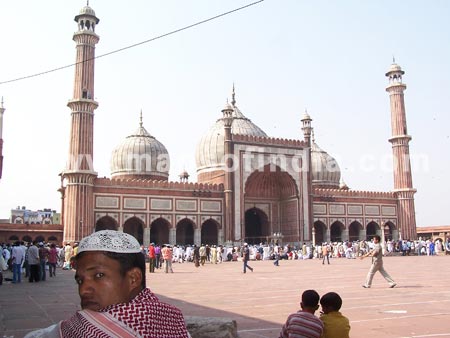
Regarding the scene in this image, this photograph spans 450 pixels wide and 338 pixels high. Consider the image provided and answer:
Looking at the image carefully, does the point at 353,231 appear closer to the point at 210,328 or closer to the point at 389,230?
the point at 389,230

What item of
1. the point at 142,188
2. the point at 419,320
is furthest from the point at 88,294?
the point at 142,188

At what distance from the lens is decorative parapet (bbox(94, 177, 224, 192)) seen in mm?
28466

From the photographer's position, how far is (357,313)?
21.4 ft

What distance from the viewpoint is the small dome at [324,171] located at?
140 feet

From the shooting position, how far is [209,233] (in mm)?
33562

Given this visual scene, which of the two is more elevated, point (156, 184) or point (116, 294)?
point (156, 184)

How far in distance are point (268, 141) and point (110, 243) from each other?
3218 cm

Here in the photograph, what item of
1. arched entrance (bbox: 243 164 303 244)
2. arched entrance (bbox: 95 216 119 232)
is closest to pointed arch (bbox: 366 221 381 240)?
arched entrance (bbox: 243 164 303 244)

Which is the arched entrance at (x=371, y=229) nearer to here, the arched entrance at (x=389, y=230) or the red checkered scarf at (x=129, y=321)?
the arched entrance at (x=389, y=230)

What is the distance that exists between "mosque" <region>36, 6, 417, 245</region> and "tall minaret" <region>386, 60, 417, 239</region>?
7 centimetres

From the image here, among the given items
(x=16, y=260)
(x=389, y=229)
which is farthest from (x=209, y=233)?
(x=16, y=260)

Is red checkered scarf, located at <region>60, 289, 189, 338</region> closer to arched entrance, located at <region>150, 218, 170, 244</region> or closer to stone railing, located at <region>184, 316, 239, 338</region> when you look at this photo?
stone railing, located at <region>184, 316, 239, 338</region>

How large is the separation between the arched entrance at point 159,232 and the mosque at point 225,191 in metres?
0.06

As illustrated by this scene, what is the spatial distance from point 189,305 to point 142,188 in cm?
2226
